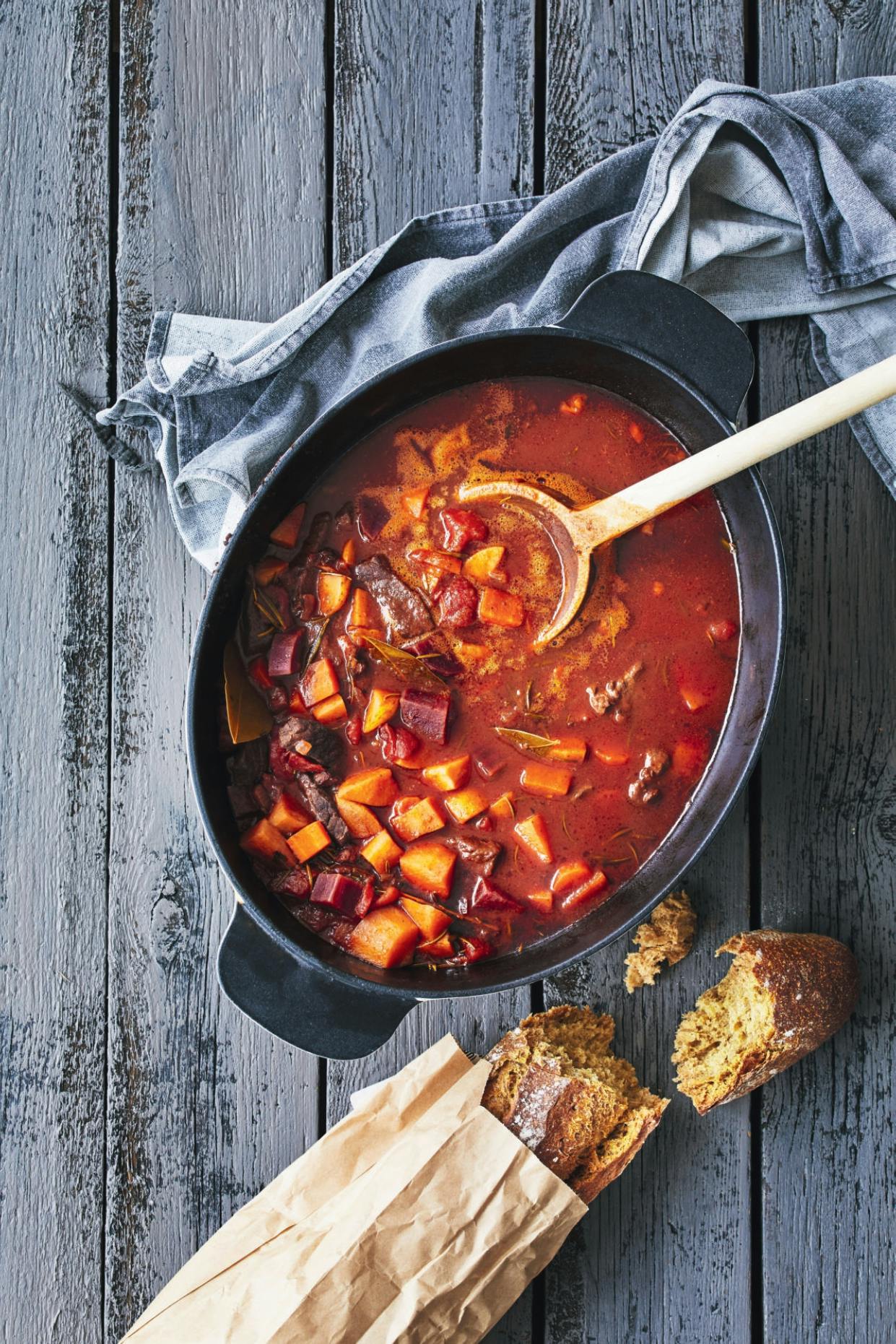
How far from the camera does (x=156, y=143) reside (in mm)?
2744

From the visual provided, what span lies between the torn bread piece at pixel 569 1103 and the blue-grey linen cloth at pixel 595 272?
1426 mm

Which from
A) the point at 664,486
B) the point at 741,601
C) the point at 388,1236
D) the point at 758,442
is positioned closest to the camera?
the point at 758,442

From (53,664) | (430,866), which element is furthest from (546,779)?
(53,664)

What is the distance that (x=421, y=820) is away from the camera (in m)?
2.31

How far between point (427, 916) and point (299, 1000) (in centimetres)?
34

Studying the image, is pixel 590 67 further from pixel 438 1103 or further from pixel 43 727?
pixel 438 1103

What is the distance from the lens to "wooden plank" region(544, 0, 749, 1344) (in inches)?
103

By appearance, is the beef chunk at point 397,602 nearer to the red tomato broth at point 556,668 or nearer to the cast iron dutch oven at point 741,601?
the red tomato broth at point 556,668

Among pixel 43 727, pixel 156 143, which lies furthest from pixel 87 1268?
pixel 156 143

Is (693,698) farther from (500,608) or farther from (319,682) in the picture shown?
(319,682)

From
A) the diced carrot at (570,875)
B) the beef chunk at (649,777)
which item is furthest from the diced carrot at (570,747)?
the diced carrot at (570,875)

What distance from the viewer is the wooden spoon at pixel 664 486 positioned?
1929mm

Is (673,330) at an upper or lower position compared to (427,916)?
upper

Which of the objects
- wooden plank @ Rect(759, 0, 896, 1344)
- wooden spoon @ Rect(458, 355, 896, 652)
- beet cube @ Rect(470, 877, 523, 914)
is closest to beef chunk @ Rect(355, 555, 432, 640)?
wooden spoon @ Rect(458, 355, 896, 652)
